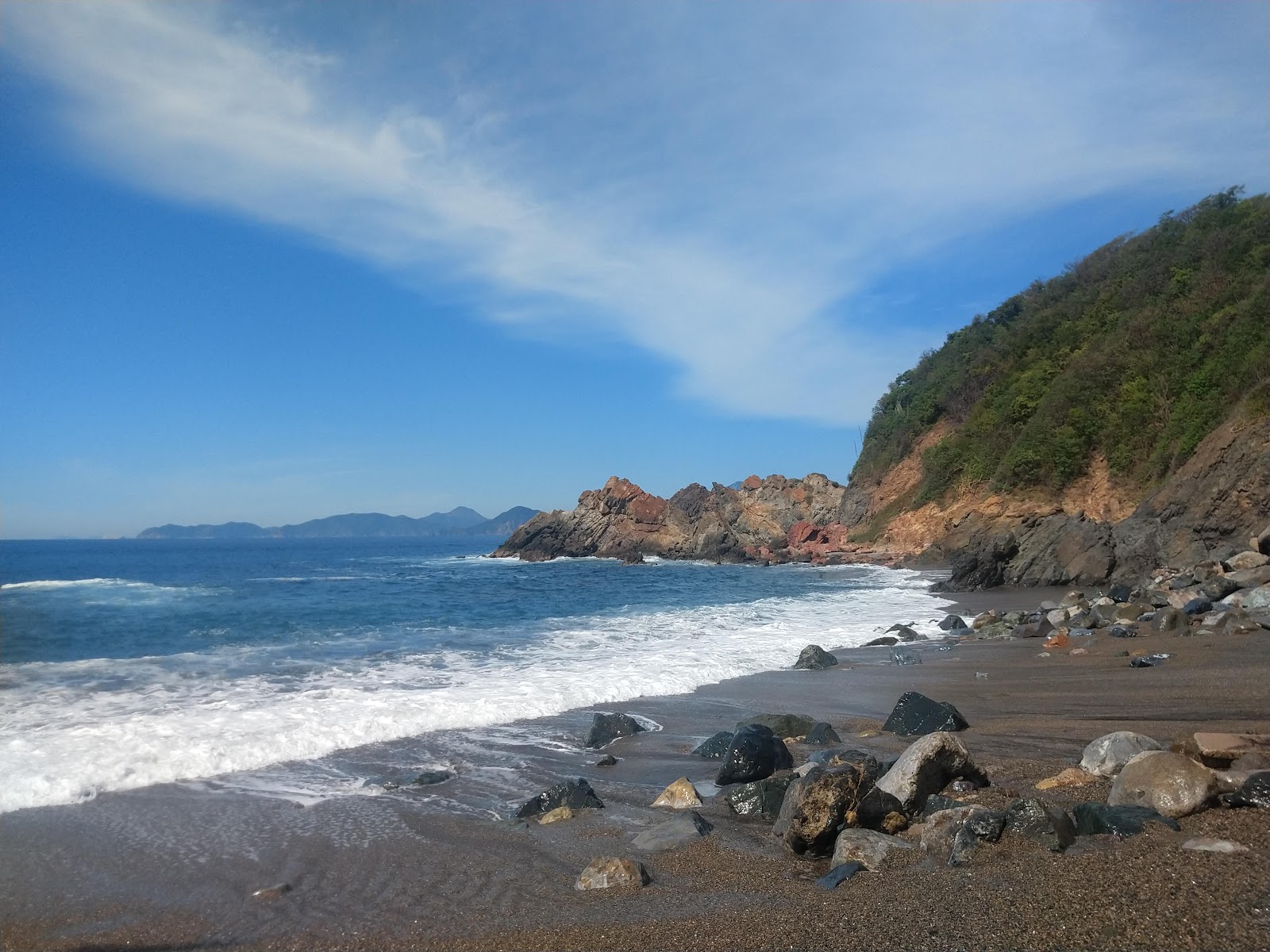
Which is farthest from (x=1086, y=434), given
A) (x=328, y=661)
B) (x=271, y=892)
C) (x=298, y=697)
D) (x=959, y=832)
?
(x=271, y=892)

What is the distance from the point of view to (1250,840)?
4395 mm

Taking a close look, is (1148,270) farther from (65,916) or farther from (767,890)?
(65,916)

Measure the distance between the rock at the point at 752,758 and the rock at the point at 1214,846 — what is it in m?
3.43

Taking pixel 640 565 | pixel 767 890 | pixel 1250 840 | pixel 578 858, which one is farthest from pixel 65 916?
pixel 640 565

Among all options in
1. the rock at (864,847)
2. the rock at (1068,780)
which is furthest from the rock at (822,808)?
the rock at (1068,780)

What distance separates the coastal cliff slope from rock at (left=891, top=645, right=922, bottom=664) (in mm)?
10732

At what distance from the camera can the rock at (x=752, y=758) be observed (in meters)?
7.14

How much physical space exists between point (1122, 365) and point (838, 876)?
36.6 m

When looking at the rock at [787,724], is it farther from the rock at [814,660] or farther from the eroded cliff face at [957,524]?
the eroded cliff face at [957,524]

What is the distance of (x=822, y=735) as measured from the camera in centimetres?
839

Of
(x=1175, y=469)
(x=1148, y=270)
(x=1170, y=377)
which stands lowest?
(x=1175, y=469)

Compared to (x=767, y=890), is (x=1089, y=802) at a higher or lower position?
higher

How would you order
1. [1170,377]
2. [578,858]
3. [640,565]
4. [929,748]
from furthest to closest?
[640,565], [1170,377], [929,748], [578,858]

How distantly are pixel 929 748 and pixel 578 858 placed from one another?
2826mm
